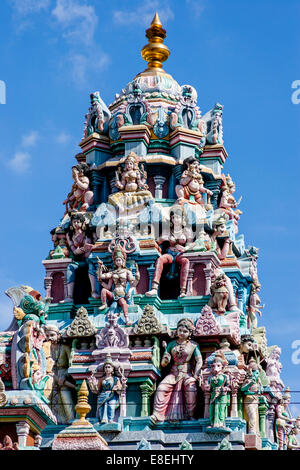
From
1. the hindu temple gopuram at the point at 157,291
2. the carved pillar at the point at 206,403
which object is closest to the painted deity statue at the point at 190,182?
the hindu temple gopuram at the point at 157,291

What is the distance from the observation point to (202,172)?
43781 millimetres

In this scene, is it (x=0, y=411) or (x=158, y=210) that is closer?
(x=0, y=411)

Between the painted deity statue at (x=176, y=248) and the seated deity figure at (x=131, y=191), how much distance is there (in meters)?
1.09

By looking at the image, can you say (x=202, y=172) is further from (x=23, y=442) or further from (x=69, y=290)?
(x=23, y=442)

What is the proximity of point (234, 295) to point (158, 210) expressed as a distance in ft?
11.4

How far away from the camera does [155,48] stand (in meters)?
46.6

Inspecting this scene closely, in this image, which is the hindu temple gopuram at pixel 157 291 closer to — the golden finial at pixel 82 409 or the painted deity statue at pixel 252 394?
the painted deity statue at pixel 252 394

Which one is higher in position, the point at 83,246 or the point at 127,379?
the point at 83,246

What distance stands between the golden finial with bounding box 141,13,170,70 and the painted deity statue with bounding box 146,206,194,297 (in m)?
7.16

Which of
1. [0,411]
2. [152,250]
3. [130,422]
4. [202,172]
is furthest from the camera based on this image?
[202,172]

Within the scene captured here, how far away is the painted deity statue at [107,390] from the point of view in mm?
37969

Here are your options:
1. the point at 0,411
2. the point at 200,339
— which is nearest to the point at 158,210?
the point at 200,339

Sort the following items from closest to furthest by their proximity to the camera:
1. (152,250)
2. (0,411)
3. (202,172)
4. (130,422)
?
(0,411), (130,422), (152,250), (202,172)

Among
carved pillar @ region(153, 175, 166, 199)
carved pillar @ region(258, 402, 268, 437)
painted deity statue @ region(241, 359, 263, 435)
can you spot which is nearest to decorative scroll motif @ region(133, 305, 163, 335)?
painted deity statue @ region(241, 359, 263, 435)
